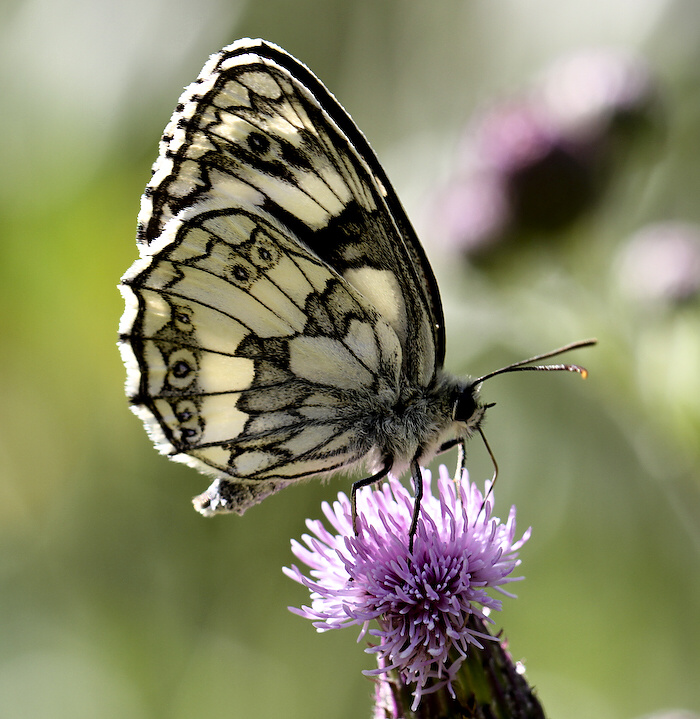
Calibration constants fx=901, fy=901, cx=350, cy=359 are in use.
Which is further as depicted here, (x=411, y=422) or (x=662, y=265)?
(x=662, y=265)

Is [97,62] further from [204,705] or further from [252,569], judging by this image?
[204,705]

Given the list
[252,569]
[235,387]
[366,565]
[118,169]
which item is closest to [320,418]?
[235,387]

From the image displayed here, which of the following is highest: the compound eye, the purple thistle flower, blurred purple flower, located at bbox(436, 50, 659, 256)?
blurred purple flower, located at bbox(436, 50, 659, 256)

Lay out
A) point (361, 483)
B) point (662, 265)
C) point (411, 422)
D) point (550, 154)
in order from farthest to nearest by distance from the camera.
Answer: point (550, 154) < point (662, 265) < point (411, 422) < point (361, 483)

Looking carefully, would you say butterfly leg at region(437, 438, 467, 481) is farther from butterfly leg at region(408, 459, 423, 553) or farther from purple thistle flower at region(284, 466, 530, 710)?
butterfly leg at region(408, 459, 423, 553)

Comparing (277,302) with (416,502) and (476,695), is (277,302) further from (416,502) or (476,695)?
(476,695)

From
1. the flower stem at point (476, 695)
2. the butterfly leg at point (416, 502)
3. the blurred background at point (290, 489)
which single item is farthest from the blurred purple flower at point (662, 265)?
the flower stem at point (476, 695)

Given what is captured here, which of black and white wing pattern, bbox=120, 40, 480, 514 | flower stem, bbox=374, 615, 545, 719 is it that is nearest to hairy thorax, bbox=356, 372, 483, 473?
black and white wing pattern, bbox=120, 40, 480, 514

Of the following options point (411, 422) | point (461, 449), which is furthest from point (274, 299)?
point (461, 449)
